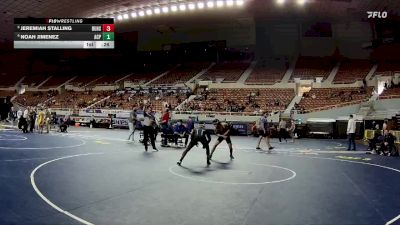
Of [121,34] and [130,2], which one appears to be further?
[121,34]

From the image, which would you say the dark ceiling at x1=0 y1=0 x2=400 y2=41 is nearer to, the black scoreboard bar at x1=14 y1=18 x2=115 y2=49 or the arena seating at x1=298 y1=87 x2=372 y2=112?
the arena seating at x1=298 y1=87 x2=372 y2=112

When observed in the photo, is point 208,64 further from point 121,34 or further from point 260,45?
point 121,34

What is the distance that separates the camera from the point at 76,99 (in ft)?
147

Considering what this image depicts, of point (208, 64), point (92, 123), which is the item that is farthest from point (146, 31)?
point (92, 123)

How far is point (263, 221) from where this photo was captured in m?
5.52

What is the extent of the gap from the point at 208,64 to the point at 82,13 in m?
17.8

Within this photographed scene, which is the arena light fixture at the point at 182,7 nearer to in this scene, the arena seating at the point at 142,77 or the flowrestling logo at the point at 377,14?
the arena seating at the point at 142,77

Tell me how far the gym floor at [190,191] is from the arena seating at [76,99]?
103 ft

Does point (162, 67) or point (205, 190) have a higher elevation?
point (162, 67)

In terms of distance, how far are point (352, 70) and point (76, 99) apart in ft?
110

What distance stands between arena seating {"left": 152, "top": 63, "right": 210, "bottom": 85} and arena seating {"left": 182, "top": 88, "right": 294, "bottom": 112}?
6.12m

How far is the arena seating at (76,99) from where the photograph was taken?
42344 millimetres

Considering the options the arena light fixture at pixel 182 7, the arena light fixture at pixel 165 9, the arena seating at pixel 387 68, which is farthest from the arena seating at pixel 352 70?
the arena light fixture at pixel 165 9

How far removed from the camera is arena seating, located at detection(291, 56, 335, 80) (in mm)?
38000
